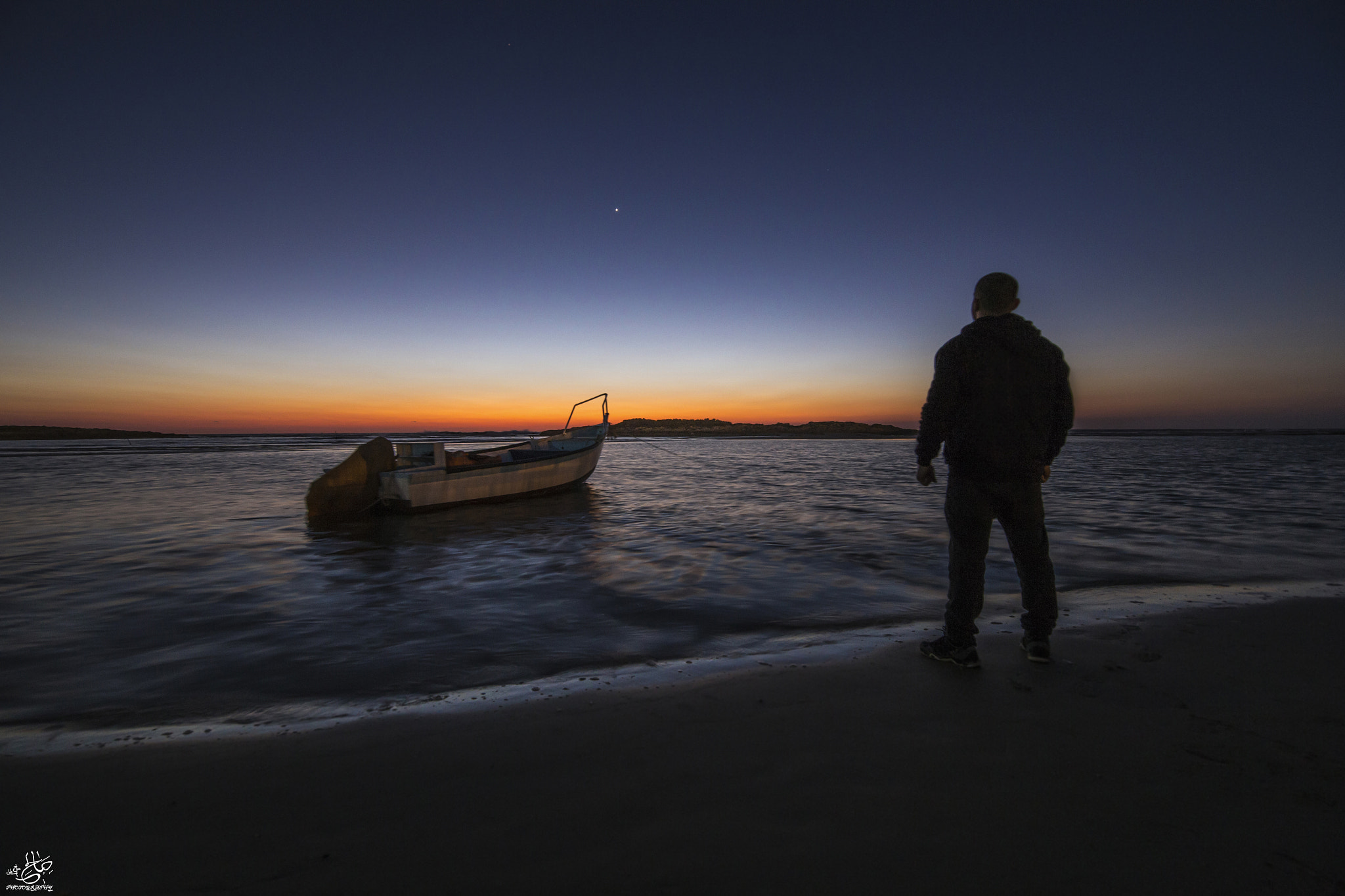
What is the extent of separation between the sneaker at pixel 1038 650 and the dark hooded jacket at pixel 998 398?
1097 millimetres

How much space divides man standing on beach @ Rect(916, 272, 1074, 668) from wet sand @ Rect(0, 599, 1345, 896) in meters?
0.49

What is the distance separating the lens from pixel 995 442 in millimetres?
3373

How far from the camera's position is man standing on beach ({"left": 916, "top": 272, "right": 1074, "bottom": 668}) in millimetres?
3379

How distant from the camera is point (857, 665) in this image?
366cm

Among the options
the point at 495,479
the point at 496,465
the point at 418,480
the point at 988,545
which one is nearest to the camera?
the point at 988,545

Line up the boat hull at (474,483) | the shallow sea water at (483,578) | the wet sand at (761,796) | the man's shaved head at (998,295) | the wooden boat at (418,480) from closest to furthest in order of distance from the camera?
the wet sand at (761,796) < the man's shaved head at (998,295) < the shallow sea water at (483,578) < the wooden boat at (418,480) < the boat hull at (474,483)

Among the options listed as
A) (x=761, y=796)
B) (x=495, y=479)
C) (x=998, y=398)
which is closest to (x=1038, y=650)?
(x=998, y=398)

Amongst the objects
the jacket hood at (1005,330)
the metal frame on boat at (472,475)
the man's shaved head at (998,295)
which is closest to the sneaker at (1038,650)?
the jacket hood at (1005,330)

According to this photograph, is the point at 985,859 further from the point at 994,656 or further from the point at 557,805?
the point at 994,656

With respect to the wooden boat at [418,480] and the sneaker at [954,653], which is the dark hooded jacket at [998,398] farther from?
the wooden boat at [418,480]

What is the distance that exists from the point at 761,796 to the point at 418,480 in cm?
1179
